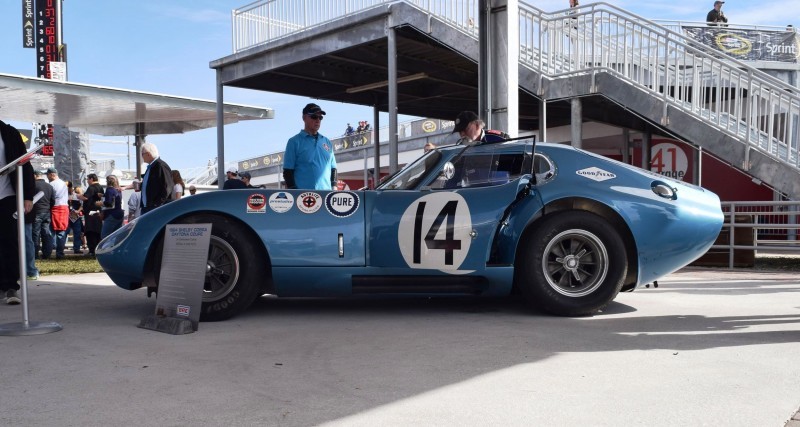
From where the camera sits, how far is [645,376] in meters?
3.34

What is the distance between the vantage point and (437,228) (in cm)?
502

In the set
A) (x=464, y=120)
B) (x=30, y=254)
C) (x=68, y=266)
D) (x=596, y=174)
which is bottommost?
(x=68, y=266)

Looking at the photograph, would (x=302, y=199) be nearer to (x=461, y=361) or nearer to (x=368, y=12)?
(x=461, y=361)

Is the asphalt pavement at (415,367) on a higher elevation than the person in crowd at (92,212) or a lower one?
lower

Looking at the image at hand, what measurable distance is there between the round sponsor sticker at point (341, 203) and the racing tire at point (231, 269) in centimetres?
62

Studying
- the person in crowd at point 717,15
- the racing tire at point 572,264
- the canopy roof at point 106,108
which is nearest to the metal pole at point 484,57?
the racing tire at point 572,264

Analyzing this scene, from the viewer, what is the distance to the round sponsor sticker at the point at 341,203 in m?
5.05

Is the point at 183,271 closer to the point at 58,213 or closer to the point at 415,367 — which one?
the point at 415,367

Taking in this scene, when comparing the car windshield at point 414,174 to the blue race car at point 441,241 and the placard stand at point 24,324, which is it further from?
the placard stand at point 24,324

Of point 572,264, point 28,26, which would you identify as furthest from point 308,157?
point 28,26

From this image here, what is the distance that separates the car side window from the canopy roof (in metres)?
11.2

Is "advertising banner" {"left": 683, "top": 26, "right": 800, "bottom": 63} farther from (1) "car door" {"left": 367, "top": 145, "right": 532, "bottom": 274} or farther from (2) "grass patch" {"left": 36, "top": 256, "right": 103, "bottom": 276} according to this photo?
(2) "grass patch" {"left": 36, "top": 256, "right": 103, "bottom": 276}

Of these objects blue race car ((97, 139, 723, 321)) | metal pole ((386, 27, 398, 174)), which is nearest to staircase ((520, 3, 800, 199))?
metal pole ((386, 27, 398, 174))

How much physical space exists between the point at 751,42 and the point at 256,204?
17.4 metres
